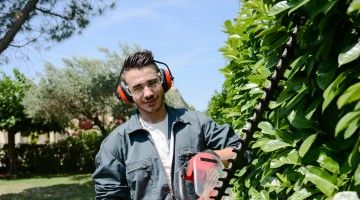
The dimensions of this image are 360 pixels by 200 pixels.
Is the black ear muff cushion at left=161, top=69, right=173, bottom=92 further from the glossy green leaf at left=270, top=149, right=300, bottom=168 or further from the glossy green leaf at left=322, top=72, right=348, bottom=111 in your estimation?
the glossy green leaf at left=322, top=72, right=348, bottom=111

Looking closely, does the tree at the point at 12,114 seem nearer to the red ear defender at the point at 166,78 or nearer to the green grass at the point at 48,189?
the green grass at the point at 48,189

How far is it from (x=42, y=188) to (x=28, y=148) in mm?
8031

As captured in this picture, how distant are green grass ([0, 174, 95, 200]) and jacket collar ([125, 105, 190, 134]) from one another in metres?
11.8

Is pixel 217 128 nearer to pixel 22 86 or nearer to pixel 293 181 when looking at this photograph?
pixel 293 181

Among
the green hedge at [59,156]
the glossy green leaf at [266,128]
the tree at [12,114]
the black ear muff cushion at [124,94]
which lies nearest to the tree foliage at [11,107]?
the tree at [12,114]

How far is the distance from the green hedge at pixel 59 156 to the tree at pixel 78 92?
2180 mm

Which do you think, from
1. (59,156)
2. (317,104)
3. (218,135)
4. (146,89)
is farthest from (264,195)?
(59,156)

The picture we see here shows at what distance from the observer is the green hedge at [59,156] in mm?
24734

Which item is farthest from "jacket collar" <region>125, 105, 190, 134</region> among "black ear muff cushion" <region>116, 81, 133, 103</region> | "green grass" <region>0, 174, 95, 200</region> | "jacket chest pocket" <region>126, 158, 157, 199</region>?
"green grass" <region>0, 174, 95, 200</region>

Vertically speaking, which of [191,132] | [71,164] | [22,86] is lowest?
[71,164]

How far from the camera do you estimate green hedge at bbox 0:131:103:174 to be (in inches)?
974

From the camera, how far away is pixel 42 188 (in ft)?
56.4

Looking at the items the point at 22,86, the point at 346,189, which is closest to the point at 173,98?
the point at 22,86

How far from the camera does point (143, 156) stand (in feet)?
9.23
